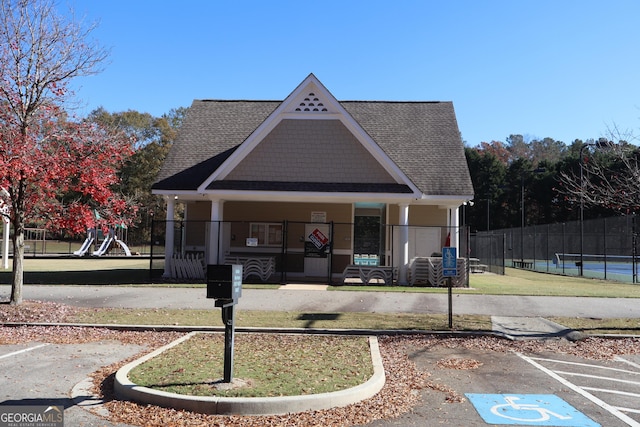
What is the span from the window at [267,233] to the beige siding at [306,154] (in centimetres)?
269

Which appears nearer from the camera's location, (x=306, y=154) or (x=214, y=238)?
(x=214, y=238)

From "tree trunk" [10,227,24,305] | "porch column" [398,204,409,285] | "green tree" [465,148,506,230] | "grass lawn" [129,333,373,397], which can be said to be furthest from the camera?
"green tree" [465,148,506,230]

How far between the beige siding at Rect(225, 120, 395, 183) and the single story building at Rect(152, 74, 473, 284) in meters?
0.04

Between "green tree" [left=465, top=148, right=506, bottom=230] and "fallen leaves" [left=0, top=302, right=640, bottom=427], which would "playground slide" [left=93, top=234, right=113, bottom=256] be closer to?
"fallen leaves" [left=0, top=302, right=640, bottom=427]

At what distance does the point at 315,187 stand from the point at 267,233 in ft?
11.7

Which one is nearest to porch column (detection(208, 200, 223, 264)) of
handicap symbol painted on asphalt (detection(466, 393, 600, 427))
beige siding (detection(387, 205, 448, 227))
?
beige siding (detection(387, 205, 448, 227))

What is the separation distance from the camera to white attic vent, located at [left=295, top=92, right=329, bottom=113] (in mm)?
20734

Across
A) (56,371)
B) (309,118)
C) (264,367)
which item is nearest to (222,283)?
(264,367)

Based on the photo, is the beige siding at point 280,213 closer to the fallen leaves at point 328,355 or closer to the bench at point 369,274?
the bench at point 369,274

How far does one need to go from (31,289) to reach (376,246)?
12.3 metres

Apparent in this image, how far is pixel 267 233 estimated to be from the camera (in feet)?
74.0

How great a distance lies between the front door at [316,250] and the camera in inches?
826

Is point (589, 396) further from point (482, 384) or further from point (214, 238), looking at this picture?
point (214, 238)

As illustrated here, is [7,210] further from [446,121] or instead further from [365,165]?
[446,121]
